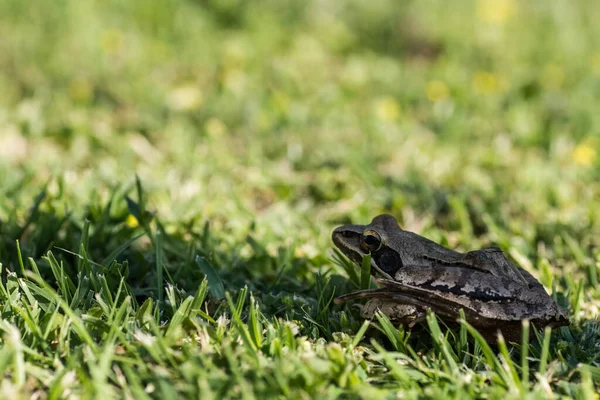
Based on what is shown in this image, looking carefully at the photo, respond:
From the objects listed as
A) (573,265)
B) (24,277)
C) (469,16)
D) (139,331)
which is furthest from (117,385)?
(469,16)

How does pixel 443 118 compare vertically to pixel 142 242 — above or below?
above

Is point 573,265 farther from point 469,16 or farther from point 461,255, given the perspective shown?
Result: point 469,16

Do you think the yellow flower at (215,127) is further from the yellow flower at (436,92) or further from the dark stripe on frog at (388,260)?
the dark stripe on frog at (388,260)

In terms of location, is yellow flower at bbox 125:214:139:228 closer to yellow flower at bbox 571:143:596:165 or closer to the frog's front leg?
the frog's front leg

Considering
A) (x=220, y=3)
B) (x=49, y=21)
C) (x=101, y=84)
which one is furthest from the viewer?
(x=220, y=3)

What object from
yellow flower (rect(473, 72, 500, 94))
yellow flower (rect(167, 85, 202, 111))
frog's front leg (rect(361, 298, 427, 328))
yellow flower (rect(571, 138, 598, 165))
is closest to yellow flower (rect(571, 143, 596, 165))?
yellow flower (rect(571, 138, 598, 165))

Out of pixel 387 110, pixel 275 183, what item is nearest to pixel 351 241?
pixel 275 183
